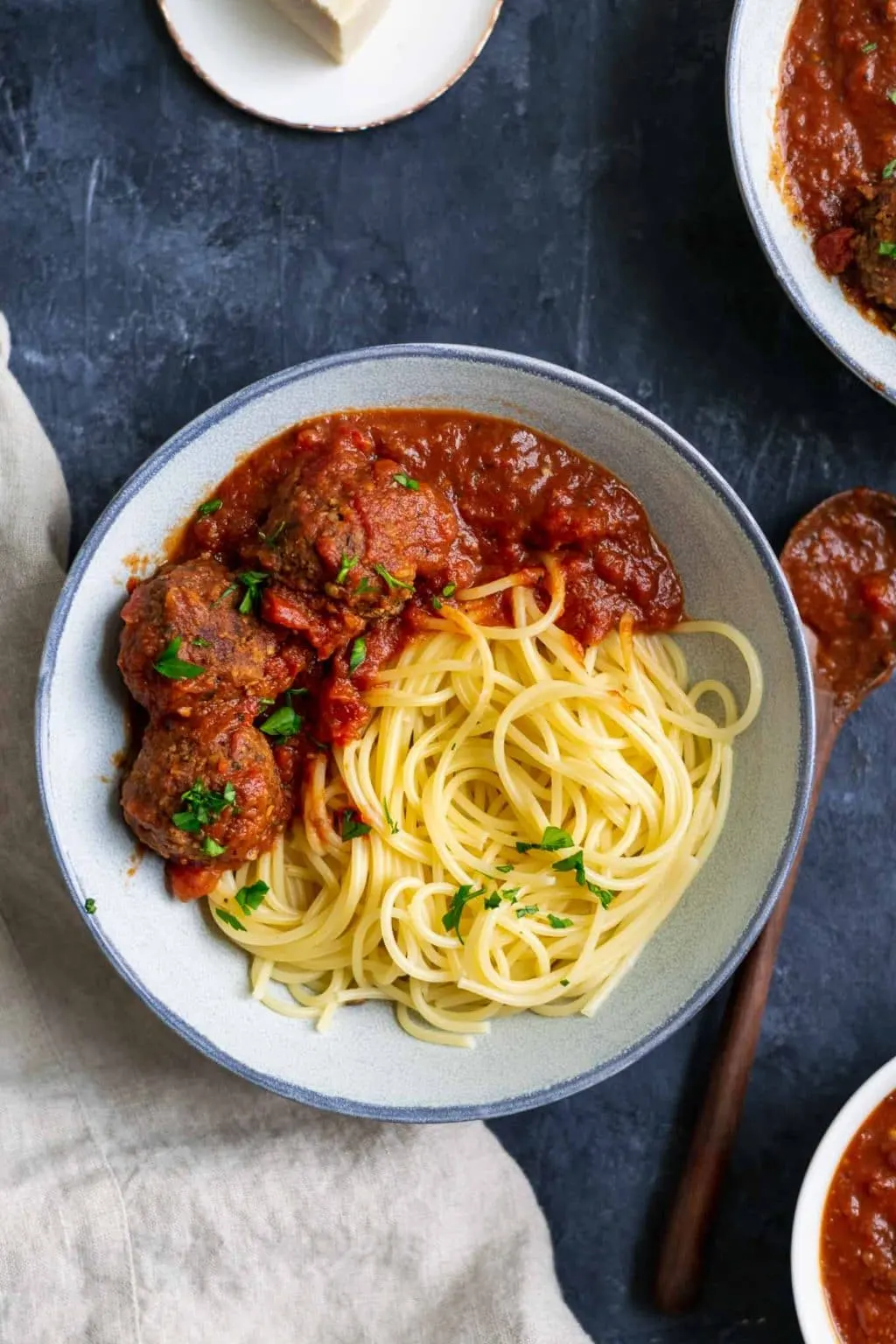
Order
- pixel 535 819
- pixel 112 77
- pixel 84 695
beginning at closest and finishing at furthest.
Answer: pixel 84 695, pixel 535 819, pixel 112 77

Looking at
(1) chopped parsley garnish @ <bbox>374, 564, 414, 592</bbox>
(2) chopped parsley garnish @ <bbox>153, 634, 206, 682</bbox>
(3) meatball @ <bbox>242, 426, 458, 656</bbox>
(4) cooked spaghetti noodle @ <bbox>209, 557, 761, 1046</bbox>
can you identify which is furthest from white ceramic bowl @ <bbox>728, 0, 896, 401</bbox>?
(2) chopped parsley garnish @ <bbox>153, 634, 206, 682</bbox>

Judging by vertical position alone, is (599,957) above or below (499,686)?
below

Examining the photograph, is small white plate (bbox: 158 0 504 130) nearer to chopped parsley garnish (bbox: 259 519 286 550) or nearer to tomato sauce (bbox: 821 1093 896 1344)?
chopped parsley garnish (bbox: 259 519 286 550)

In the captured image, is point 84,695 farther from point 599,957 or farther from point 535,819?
point 599,957

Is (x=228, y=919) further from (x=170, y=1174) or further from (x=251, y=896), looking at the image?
(x=170, y=1174)

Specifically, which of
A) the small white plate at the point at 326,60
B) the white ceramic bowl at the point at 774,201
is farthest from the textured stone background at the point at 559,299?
the white ceramic bowl at the point at 774,201

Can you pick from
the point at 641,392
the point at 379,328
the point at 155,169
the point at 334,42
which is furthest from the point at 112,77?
the point at 641,392

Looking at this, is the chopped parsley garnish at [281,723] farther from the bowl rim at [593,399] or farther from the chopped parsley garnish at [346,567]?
the bowl rim at [593,399]
